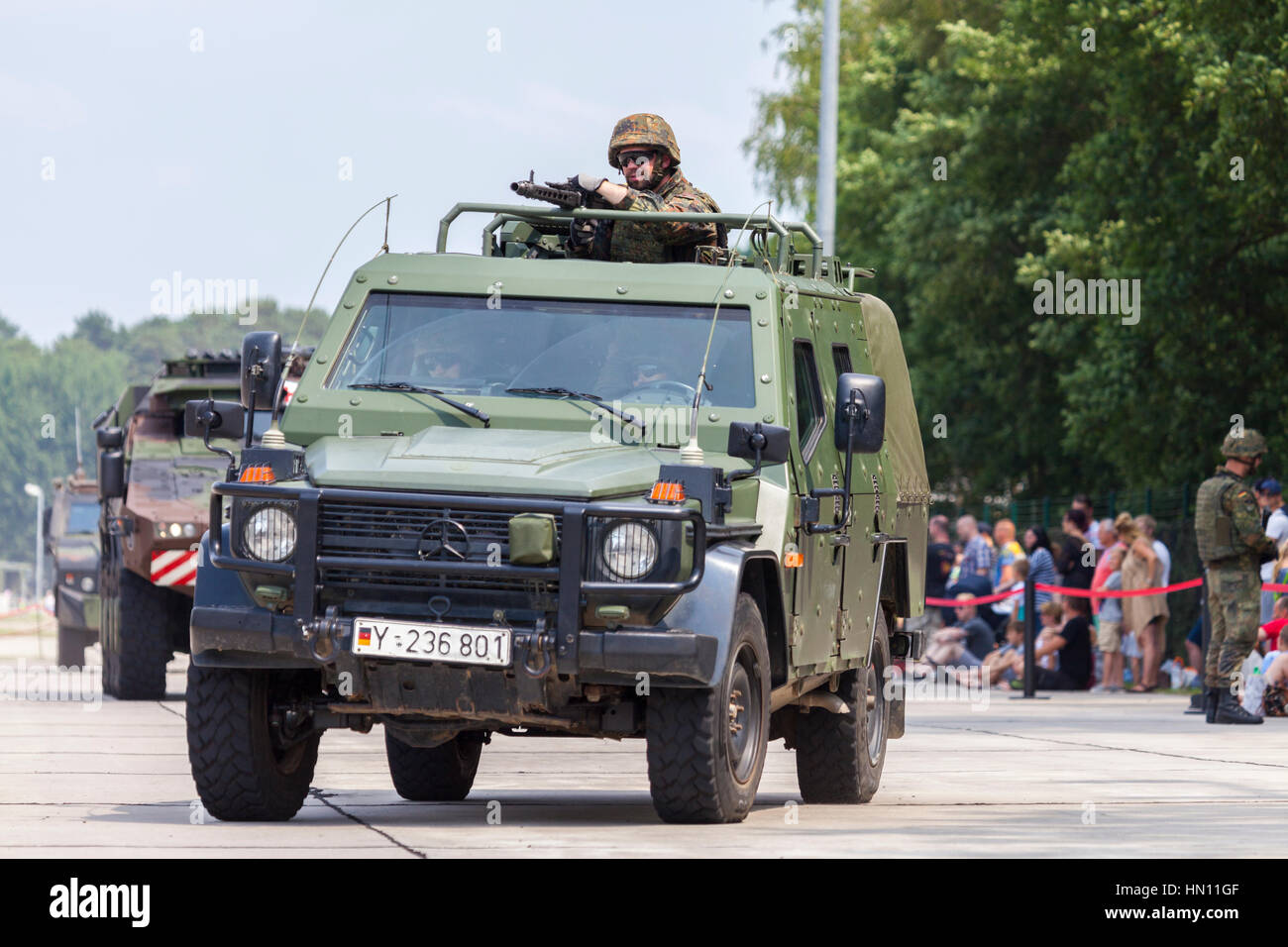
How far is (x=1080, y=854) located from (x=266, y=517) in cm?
328

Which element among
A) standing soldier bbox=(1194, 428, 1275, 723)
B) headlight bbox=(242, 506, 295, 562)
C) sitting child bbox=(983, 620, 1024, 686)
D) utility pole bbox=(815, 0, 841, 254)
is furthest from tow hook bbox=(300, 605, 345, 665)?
utility pole bbox=(815, 0, 841, 254)

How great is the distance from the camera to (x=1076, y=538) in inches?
992

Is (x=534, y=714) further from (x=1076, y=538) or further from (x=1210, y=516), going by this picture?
(x=1076, y=538)

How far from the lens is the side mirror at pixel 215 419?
1027cm

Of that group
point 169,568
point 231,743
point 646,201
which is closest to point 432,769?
point 231,743

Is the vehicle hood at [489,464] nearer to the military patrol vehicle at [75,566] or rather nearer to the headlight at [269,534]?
the headlight at [269,534]

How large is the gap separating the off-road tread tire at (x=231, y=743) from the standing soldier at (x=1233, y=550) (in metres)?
9.26

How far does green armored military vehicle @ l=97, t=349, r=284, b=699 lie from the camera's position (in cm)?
1959

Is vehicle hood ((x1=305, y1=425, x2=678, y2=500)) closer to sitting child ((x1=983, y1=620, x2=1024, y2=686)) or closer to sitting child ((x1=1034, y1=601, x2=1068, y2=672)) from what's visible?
sitting child ((x1=1034, y1=601, x2=1068, y2=672))

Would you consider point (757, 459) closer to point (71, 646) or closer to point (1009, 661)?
point (1009, 661)

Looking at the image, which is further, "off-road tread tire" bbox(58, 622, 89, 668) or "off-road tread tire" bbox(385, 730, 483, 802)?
"off-road tread tire" bbox(58, 622, 89, 668)

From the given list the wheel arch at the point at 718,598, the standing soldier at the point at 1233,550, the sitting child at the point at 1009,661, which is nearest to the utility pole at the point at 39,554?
the sitting child at the point at 1009,661

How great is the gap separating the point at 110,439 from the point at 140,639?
1.73 meters

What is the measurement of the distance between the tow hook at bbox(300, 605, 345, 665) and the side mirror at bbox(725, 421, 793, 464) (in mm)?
1761
